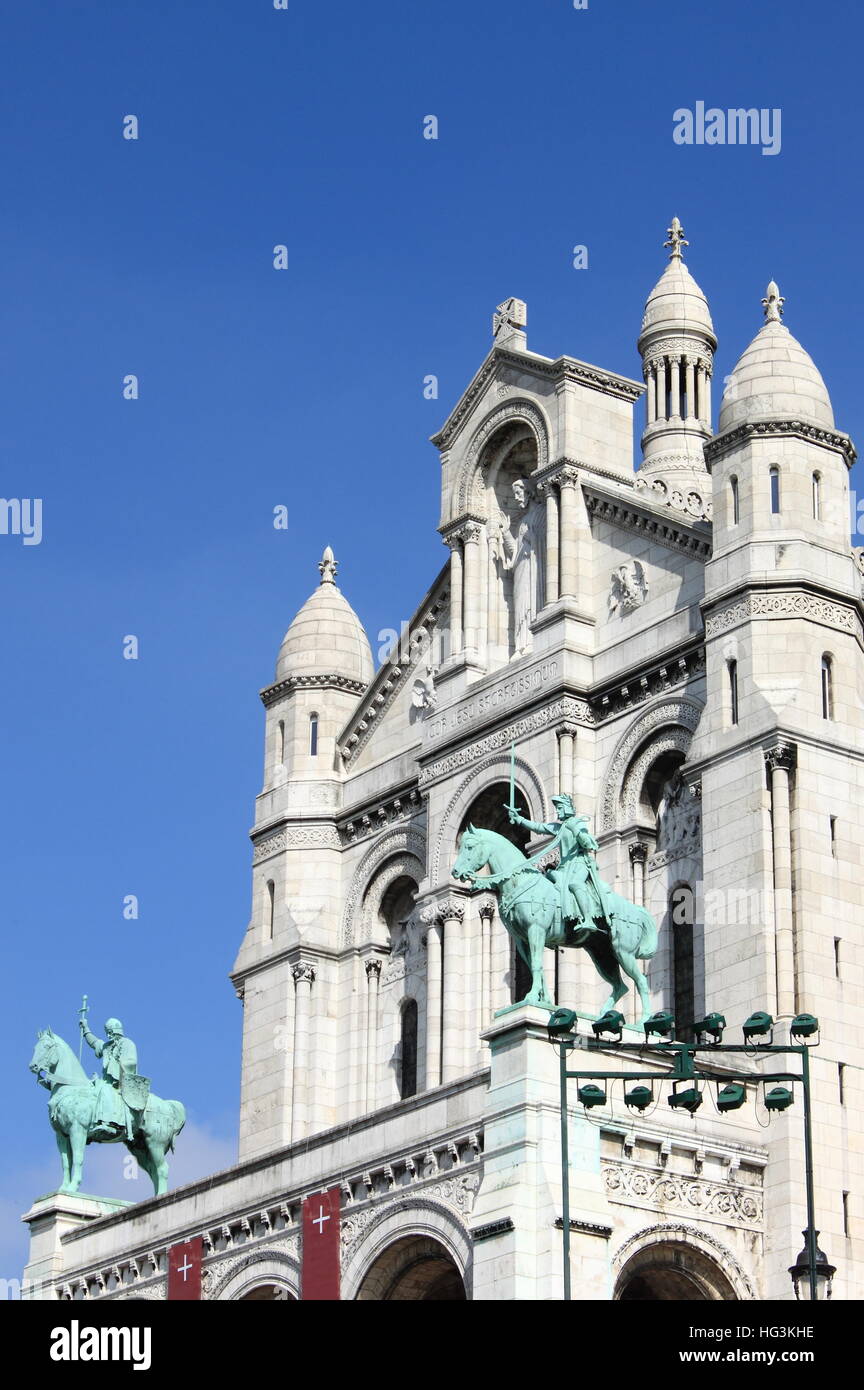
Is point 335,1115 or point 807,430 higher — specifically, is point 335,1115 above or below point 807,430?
below

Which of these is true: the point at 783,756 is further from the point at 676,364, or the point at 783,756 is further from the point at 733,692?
the point at 676,364

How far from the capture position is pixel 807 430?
5512 cm

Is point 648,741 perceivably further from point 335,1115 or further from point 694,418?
point 694,418

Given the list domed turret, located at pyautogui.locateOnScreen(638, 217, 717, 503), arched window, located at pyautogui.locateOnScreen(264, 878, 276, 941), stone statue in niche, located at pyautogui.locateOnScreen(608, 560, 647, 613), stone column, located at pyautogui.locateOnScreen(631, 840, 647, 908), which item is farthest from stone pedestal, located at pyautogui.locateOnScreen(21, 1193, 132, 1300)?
domed turret, located at pyautogui.locateOnScreen(638, 217, 717, 503)

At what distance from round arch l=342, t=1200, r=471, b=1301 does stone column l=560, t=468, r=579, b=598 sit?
55.4ft

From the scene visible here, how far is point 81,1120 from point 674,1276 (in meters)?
16.9

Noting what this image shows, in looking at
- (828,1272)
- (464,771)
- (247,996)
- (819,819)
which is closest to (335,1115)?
(247,996)

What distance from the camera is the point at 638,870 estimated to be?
188 feet

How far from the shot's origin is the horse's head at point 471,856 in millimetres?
49938

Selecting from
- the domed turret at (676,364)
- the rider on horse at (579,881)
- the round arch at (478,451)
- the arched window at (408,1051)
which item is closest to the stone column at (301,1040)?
the arched window at (408,1051)

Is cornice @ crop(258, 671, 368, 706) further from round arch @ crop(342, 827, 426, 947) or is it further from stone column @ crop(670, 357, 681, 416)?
stone column @ crop(670, 357, 681, 416)
